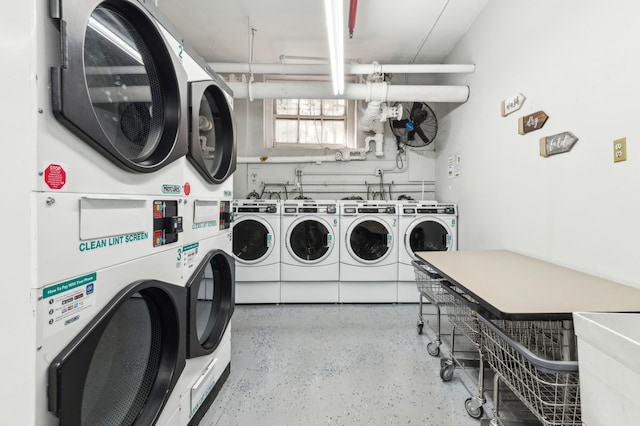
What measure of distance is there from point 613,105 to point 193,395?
2.69 m

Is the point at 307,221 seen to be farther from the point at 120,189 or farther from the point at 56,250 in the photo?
the point at 56,250

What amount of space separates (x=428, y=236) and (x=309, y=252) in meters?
1.44

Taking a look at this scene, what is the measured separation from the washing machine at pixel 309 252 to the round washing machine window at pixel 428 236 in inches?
36.3

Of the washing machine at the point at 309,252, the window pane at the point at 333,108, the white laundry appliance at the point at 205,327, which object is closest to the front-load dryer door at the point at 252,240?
the washing machine at the point at 309,252

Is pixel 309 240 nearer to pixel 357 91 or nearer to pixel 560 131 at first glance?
pixel 357 91

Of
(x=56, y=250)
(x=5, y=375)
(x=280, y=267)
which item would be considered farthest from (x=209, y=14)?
(x=5, y=375)

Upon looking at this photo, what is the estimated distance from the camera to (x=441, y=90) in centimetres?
304

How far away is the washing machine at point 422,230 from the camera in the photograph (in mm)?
3176

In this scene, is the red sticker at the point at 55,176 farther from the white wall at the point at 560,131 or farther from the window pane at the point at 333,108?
the window pane at the point at 333,108

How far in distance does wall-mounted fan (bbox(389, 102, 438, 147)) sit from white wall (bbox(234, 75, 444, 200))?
313mm

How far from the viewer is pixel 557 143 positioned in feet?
5.93

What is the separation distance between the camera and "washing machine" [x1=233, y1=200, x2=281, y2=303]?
3121mm

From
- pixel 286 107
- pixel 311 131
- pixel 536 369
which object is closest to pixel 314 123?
pixel 311 131

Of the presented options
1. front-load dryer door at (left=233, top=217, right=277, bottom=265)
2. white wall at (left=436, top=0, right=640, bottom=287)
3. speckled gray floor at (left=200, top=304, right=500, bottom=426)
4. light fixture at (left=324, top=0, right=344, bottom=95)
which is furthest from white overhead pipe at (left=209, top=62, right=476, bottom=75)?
speckled gray floor at (left=200, top=304, right=500, bottom=426)
